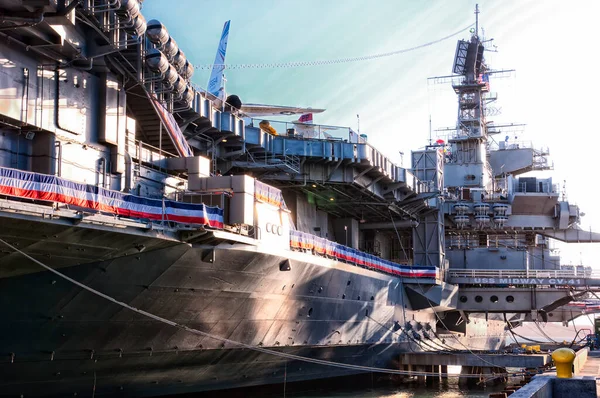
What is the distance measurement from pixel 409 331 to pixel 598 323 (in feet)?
46.1

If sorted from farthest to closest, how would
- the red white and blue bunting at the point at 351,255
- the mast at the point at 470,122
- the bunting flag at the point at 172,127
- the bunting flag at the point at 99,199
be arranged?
the mast at the point at 470,122 < the red white and blue bunting at the point at 351,255 < the bunting flag at the point at 172,127 < the bunting flag at the point at 99,199

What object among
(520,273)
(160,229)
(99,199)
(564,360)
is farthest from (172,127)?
(520,273)

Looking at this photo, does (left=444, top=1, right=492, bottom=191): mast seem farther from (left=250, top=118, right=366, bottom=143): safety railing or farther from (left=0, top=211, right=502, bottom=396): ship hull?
(left=0, top=211, right=502, bottom=396): ship hull

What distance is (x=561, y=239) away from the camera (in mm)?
40281

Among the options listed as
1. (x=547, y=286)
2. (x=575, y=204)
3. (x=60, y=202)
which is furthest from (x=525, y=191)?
(x=60, y=202)

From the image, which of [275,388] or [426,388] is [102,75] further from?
[426,388]

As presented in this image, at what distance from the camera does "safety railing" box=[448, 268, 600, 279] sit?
110 feet

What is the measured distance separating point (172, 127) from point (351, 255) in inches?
355

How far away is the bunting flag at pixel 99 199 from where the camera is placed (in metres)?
12.4

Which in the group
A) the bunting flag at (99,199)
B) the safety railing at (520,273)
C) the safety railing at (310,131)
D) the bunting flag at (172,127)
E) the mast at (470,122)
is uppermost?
the mast at (470,122)

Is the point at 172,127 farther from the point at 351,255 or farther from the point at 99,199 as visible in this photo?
the point at 351,255

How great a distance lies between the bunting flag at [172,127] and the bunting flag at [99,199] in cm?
387

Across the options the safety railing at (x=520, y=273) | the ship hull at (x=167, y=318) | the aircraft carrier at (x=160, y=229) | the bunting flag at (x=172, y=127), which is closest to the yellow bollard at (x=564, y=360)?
the aircraft carrier at (x=160, y=229)

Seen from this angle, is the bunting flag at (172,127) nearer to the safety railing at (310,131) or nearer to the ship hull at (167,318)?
the ship hull at (167,318)
